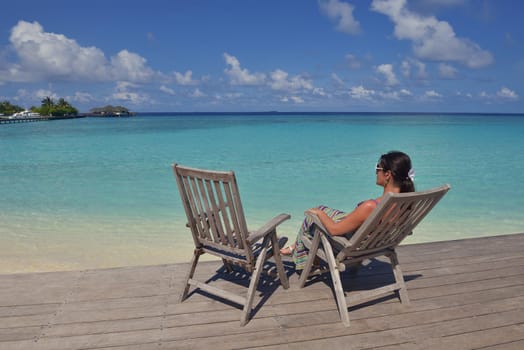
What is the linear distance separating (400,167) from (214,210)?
1278mm

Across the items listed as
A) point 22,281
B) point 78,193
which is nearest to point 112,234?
point 22,281

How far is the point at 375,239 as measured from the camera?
2781 mm

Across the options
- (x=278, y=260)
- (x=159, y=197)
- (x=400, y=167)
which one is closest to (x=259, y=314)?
(x=278, y=260)

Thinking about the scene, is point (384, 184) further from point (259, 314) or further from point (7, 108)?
point (7, 108)

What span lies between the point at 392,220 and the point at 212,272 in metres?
1.71

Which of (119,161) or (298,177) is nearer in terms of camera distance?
(298,177)

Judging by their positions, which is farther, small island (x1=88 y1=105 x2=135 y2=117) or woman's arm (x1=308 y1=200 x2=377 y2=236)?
small island (x1=88 y1=105 x2=135 y2=117)

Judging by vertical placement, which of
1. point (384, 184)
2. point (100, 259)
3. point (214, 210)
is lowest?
point (100, 259)

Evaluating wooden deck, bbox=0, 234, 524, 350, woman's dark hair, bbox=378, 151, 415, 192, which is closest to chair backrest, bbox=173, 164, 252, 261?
wooden deck, bbox=0, 234, 524, 350

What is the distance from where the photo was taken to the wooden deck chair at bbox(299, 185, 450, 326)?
8.32 ft

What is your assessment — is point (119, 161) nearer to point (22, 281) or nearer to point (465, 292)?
point (22, 281)

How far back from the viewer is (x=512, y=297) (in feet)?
10.3

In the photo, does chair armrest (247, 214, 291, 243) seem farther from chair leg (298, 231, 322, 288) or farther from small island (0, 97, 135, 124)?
small island (0, 97, 135, 124)

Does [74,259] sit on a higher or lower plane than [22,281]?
lower
